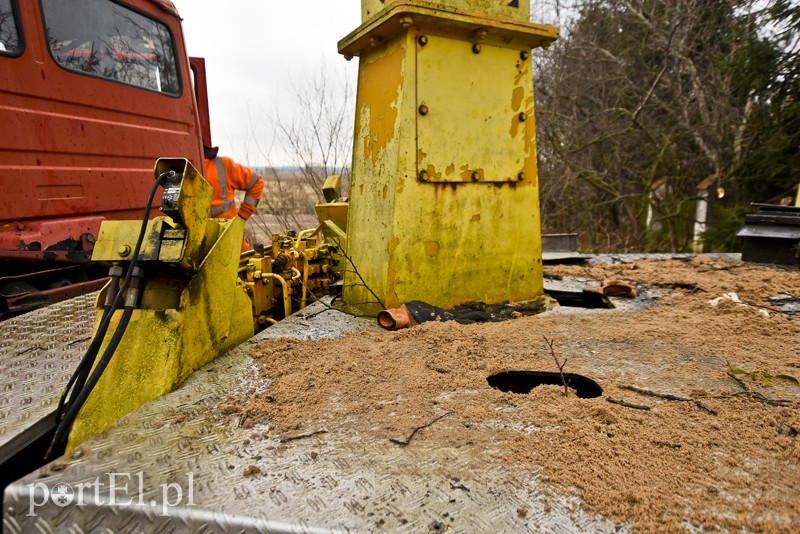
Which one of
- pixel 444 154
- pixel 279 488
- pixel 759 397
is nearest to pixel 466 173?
pixel 444 154

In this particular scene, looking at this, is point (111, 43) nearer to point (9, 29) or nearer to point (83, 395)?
point (9, 29)

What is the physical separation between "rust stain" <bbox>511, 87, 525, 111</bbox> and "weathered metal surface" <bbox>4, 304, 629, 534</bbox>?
2156 mm

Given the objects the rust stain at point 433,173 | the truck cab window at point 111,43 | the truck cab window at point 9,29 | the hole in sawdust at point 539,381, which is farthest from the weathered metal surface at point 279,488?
the truck cab window at point 111,43

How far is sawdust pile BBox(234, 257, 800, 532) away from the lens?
1.17 m

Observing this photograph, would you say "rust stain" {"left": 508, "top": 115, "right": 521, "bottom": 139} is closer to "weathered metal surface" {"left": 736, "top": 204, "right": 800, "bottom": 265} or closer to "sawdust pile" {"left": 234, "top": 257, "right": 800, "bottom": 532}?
"sawdust pile" {"left": 234, "top": 257, "right": 800, "bottom": 532}

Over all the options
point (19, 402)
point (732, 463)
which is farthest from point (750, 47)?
point (19, 402)

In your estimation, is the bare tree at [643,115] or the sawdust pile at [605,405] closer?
the sawdust pile at [605,405]

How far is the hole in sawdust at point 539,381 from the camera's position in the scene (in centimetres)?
189

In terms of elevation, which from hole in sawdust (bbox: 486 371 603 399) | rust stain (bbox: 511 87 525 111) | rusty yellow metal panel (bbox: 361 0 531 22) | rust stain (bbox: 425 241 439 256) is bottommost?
hole in sawdust (bbox: 486 371 603 399)

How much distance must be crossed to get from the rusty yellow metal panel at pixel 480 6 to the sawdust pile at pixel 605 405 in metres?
1.73

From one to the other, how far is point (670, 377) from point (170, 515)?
174cm

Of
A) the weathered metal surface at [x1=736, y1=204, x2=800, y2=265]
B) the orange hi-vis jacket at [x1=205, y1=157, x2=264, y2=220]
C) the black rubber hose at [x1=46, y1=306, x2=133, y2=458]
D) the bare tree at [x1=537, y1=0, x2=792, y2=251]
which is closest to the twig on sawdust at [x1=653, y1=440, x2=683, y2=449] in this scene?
the black rubber hose at [x1=46, y1=306, x2=133, y2=458]

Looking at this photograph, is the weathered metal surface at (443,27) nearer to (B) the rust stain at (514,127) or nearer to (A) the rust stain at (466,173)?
(B) the rust stain at (514,127)

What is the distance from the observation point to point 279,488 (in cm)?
121
